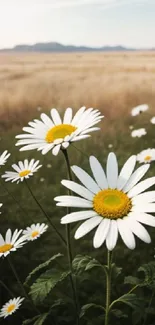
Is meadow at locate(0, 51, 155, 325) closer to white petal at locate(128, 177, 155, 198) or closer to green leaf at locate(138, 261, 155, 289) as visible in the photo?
green leaf at locate(138, 261, 155, 289)

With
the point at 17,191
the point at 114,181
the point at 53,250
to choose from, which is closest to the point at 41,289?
the point at 114,181

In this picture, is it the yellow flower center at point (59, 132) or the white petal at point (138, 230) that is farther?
the yellow flower center at point (59, 132)

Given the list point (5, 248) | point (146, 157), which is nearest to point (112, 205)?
point (5, 248)

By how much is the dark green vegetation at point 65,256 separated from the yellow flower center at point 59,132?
0.15 meters

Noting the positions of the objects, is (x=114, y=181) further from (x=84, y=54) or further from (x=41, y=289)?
(x=84, y=54)

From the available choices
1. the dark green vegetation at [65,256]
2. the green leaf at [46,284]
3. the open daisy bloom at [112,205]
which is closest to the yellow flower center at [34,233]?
the dark green vegetation at [65,256]

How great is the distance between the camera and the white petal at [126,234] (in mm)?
371

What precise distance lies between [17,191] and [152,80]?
0.83 meters

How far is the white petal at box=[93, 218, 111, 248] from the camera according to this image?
1.25ft

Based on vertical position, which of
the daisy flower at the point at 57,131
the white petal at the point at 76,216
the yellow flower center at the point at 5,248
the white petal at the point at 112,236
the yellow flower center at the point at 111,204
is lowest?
the yellow flower center at the point at 5,248

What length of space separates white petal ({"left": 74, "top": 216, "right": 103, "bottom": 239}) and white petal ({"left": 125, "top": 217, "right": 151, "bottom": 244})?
28mm

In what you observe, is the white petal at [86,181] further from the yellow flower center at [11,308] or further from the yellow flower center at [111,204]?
the yellow flower center at [11,308]

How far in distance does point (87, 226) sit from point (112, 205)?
0.04 m

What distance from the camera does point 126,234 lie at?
0.38 meters
